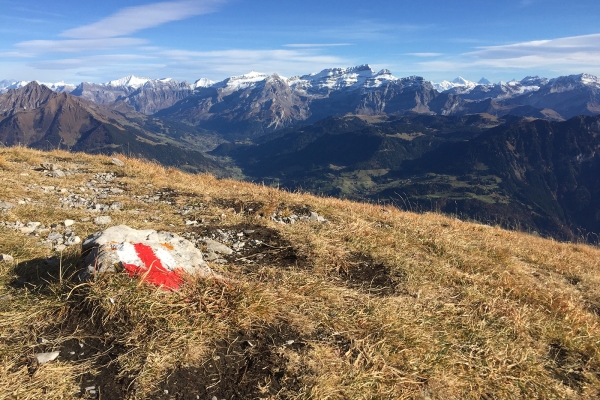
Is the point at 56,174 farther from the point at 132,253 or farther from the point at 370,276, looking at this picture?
the point at 370,276

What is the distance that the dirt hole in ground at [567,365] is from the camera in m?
5.07

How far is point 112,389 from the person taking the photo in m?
3.79

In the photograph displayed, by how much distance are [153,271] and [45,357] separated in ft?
5.68

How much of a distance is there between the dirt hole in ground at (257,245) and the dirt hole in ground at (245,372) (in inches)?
105

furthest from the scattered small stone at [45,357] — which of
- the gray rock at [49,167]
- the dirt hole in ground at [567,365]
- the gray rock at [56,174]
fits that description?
the gray rock at [49,167]

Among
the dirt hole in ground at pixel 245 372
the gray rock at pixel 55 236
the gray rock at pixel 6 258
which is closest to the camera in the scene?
the dirt hole in ground at pixel 245 372

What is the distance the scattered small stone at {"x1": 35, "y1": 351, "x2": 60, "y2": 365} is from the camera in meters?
3.97

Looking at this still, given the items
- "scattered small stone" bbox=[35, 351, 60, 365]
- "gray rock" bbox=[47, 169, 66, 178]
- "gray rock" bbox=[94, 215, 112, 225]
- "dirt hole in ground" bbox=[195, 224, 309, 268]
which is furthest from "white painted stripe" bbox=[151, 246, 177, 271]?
"gray rock" bbox=[47, 169, 66, 178]

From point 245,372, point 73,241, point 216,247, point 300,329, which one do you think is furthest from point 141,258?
point 73,241

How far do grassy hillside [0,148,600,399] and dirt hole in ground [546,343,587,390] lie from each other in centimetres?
2

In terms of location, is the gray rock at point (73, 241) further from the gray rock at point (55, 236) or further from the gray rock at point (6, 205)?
the gray rock at point (6, 205)

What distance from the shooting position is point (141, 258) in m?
5.59

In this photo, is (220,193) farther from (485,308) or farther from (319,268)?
(485,308)

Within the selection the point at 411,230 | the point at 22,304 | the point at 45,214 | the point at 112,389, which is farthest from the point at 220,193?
the point at 112,389
